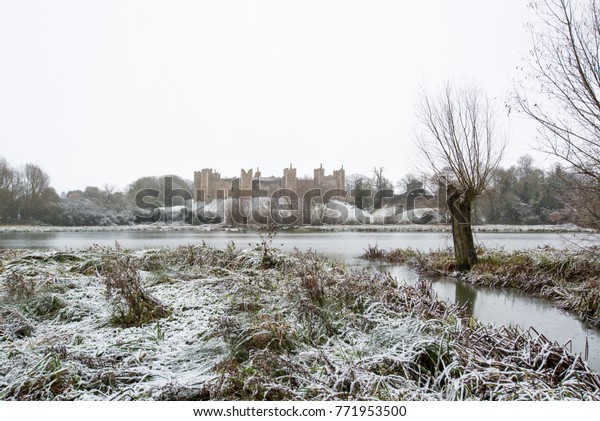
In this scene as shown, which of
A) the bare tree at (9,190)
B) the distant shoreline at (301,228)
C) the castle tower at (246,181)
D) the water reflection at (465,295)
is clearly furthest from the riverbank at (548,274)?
the bare tree at (9,190)

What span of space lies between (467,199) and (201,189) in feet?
34.3

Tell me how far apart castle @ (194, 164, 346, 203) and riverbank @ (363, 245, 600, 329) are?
6757mm

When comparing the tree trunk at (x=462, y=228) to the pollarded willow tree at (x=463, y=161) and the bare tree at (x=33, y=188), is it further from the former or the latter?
the bare tree at (x=33, y=188)

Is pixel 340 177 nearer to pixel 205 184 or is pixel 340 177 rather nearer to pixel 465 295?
pixel 205 184

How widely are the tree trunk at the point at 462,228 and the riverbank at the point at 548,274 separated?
265mm

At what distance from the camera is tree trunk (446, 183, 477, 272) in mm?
8875

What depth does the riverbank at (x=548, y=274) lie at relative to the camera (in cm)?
555

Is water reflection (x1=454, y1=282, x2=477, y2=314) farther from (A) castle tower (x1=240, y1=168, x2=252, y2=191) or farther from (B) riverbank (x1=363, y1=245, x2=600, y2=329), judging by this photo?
(A) castle tower (x1=240, y1=168, x2=252, y2=191)

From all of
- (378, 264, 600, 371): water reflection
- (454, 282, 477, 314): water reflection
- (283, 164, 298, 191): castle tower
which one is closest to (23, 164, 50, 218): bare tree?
(283, 164, 298, 191): castle tower

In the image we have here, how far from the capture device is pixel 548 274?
7.44 m

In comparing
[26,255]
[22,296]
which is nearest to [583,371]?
[22,296]

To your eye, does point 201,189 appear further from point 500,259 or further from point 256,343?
point 256,343

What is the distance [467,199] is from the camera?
8.92m

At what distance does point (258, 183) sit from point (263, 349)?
1330cm
